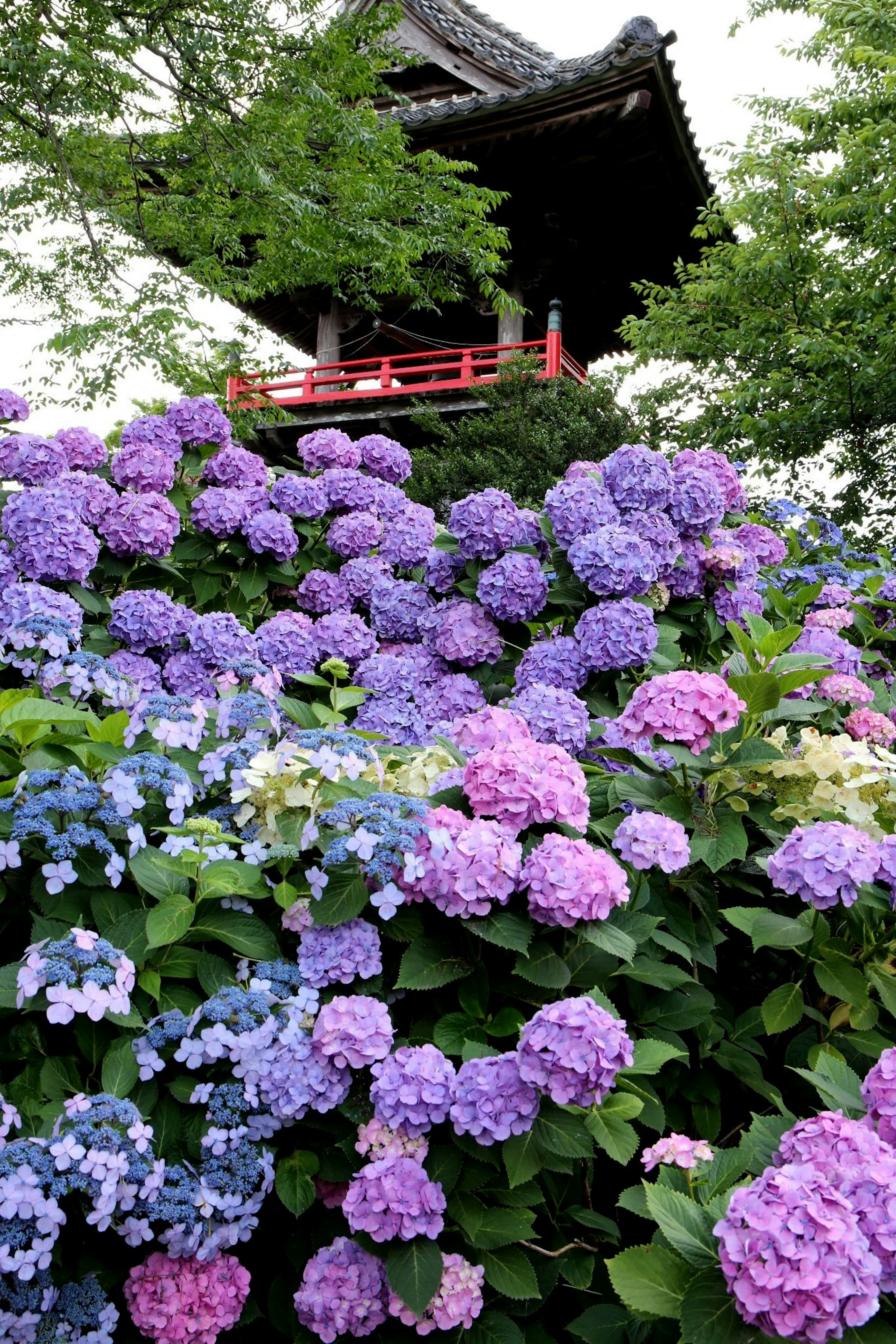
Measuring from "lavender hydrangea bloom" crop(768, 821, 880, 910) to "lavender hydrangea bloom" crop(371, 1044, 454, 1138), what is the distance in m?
0.51

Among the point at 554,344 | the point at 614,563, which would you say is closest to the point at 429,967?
the point at 614,563

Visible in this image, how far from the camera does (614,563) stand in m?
2.27

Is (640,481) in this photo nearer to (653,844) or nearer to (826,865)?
(653,844)

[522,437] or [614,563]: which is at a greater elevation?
[522,437]

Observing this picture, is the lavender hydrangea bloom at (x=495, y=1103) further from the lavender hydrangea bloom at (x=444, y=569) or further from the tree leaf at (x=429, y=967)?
the lavender hydrangea bloom at (x=444, y=569)

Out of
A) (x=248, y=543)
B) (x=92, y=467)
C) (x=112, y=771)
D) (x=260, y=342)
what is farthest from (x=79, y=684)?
(x=260, y=342)

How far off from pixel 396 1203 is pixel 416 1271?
0.08 m

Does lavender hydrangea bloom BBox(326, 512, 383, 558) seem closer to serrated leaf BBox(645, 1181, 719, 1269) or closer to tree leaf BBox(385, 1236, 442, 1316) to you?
tree leaf BBox(385, 1236, 442, 1316)

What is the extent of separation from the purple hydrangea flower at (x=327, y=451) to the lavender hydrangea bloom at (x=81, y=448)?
56 cm

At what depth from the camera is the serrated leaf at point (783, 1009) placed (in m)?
1.42

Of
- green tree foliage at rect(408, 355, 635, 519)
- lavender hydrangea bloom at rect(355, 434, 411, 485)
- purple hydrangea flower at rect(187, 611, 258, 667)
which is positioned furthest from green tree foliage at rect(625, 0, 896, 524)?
purple hydrangea flower at rect(187, 611, 258, 667)

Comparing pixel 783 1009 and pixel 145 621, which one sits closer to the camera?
pixel 783 1009

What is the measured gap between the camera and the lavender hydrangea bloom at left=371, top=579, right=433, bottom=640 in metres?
2.75

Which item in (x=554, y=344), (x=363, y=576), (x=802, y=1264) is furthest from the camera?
(x=554, y=344)
